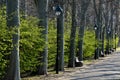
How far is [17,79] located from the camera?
1585cm

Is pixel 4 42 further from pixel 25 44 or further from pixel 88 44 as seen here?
pixel 88 44

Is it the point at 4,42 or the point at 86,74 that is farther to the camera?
the point at 86,74

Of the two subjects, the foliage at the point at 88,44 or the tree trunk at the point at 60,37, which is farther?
the foliage at the point at 88,44

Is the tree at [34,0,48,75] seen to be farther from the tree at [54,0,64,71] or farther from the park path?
the tree at [54,0,64,71]

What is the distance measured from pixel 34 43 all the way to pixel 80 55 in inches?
548

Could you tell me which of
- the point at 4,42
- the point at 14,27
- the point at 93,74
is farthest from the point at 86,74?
the point at 14,27

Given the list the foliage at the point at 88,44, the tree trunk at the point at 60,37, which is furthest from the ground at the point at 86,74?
the foliage at the point at 88,44

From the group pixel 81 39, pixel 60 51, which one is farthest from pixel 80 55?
pixel 60 51

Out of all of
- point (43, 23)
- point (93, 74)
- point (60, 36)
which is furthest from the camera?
point (60, 36)

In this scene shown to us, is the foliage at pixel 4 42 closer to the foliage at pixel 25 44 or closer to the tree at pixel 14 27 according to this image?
the foliage at pixel 25 44

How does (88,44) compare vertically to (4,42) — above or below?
below

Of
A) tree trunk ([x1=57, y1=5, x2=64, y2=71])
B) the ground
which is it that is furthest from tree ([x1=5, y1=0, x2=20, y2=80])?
tree trunk ([x1=57, y1=5, x2=64, y2=71])

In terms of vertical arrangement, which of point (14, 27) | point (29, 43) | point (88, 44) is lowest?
point (88, 44)

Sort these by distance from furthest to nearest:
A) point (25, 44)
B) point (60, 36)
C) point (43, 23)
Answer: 1. point (60, 36)
2. point (43, 23)
3. point (25, 44)
